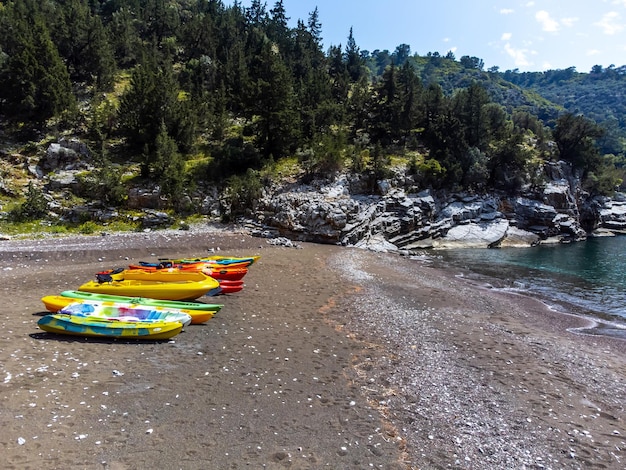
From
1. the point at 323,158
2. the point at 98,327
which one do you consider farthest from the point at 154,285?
the point at 323,158

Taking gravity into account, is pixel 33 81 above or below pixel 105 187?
above

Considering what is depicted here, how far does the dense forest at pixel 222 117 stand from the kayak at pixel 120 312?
2622cm

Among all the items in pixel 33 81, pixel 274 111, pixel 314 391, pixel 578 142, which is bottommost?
pixel 314 391

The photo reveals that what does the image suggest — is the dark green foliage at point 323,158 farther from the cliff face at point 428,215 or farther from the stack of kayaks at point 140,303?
the stack of kayaks at point 140,303

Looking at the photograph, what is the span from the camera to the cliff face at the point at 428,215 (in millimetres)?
40875

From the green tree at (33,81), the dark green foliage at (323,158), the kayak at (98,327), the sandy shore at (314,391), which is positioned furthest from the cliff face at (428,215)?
the green tree at (33,81)

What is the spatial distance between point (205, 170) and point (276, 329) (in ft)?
109

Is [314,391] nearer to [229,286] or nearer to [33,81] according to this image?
[229,286]

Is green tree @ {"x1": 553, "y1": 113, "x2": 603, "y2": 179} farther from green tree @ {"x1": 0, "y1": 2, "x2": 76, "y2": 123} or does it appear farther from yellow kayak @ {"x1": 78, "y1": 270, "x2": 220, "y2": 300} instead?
green tree @ {"x1": 0, "y1": 2, "x2": 76, "y2": 123}

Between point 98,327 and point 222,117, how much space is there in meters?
44.5

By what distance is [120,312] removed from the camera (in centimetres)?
1509

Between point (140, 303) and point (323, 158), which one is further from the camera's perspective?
point (323, 158)

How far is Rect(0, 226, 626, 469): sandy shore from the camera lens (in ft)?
28.9

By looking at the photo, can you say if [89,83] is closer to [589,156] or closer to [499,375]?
[499,375]
